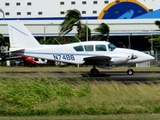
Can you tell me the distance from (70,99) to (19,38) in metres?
17.1

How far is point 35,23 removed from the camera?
64.7 m

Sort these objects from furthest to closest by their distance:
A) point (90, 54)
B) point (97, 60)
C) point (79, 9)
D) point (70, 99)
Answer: point (79, 9)
point (90, 54)
point (97, 60)
point (70, 99)

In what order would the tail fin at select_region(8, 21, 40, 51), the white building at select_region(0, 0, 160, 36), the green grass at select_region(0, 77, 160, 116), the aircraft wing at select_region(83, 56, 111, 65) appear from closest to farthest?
the green grass at select_region(0, 77, 160, 116) < the aircraft wing at select_region(83, 56, 111, 65) < the tail fin at select_region(8, 21, 40, 51) < the white building at select_region(0, 0, 160, 36)

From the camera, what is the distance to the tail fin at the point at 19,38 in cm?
2655

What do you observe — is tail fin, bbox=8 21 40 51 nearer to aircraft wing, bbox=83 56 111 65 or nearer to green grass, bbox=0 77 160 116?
aircraft wing, bbox=83 56 111 65

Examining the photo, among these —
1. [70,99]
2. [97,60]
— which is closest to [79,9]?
[97,60]

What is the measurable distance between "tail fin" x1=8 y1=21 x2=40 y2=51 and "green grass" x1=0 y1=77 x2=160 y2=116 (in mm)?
14450

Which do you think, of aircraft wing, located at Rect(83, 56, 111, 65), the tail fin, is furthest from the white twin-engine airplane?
the tail fin

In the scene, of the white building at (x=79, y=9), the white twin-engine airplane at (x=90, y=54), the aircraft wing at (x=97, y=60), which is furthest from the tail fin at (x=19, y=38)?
the white building at (x=79, y=9)

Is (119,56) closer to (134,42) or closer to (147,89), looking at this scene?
(147,89)

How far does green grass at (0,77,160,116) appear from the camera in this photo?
387 inches

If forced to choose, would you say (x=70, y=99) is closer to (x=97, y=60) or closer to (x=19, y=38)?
(x=97, y=60)

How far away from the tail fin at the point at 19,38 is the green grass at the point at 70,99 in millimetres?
14450

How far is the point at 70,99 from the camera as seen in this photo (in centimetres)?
1084
